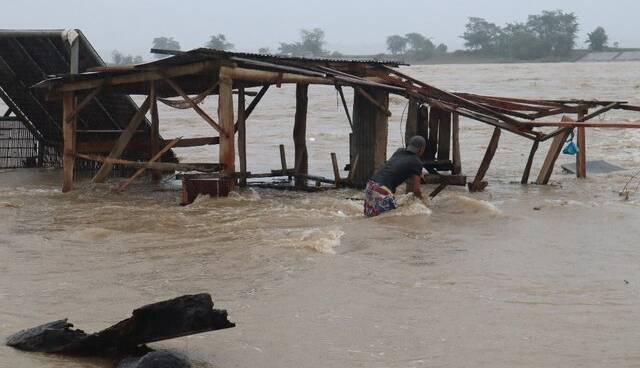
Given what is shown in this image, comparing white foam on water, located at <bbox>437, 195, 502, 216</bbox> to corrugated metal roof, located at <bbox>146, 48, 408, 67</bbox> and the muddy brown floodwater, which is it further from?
corrugated metal roof, located at <bbox>146, 48, 408, 67</bbox>

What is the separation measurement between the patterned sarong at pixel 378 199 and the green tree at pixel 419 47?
80240 millimetres

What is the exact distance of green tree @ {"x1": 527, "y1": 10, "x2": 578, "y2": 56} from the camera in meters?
80.1

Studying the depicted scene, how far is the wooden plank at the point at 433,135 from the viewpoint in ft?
41.6

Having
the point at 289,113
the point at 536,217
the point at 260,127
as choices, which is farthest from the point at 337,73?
the point at 289,113

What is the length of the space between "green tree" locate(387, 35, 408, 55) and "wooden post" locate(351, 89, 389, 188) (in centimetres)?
9502

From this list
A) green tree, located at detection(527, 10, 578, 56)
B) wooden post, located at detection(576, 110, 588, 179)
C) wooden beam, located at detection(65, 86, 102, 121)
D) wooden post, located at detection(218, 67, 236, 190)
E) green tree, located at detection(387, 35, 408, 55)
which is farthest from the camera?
green tree, located at detection(387, 35, 408, 55)

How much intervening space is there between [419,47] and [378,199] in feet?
292

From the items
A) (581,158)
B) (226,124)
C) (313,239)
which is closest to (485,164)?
(581,158)

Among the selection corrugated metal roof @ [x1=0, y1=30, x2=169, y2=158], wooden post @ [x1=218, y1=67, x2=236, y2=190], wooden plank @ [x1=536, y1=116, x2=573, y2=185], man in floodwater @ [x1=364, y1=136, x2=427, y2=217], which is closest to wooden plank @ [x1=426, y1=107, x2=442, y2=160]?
wooden plank @ [x1=536, y1=116, x2=573, y2=185]

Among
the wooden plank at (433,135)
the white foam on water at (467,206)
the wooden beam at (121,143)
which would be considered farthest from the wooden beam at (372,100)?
the wooden beam at (121,143)

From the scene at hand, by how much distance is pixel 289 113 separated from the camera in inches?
1136

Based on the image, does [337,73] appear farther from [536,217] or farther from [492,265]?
[492,265]

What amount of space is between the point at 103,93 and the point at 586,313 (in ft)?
29.8

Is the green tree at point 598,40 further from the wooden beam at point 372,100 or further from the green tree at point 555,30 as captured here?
the wooden beam at point 372,100
